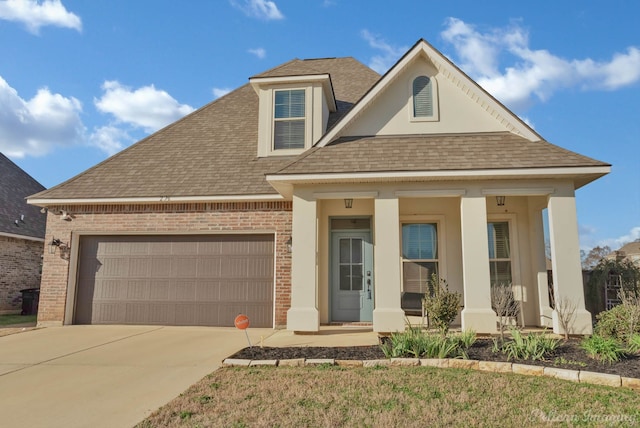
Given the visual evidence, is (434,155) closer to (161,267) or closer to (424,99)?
(424,99)

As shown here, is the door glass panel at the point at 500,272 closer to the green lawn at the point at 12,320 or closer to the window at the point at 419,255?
the window at the point at 419,255

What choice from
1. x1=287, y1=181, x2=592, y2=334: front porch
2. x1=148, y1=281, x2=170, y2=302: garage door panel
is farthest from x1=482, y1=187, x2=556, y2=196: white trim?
x1=148, y1=281, x2=170, y2=302: garage door panel

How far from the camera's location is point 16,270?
14.1m

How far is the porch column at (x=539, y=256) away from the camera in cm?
907

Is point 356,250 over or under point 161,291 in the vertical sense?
over

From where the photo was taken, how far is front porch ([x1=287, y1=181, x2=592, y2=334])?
7969 millimetres

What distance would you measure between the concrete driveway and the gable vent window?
6.05 metres

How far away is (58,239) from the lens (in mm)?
10523

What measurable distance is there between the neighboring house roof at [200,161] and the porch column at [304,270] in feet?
4.60

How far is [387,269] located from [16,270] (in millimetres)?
13247

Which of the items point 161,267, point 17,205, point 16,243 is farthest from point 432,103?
point 17,205

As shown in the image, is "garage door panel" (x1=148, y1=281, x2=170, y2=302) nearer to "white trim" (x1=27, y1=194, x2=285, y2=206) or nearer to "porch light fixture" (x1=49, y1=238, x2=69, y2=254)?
"white trim" (x1=27, y1=194, x2=285, y2=206)

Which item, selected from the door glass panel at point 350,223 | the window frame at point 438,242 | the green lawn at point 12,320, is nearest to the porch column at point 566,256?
the window frame at point 438,242

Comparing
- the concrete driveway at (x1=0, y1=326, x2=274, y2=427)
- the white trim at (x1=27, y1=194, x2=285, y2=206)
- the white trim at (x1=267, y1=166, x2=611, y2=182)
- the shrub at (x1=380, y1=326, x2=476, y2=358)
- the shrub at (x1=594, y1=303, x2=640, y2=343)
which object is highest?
the white trim at (x1=267, y1=166, x2=611, y2=182)
